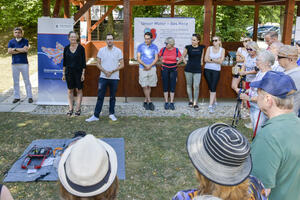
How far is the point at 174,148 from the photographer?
5387mm

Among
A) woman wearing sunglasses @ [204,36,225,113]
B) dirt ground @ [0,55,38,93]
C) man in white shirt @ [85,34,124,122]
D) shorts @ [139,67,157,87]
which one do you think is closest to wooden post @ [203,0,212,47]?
woman wearing sunglasses @ [204,36,225,113]

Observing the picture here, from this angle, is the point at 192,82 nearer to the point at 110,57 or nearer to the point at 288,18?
the point at 110,57

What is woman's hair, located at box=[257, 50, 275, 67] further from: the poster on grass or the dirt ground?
the dirt ground

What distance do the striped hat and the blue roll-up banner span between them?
647 cm

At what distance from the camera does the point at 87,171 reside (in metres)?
1.42

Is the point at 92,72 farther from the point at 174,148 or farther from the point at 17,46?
the point at 174,148

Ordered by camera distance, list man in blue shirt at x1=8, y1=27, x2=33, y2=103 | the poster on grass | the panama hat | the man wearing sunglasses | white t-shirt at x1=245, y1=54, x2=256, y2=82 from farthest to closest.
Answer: the poster on grass → man in blue shirt at x1=8, y1=27, x2=33, y2=103 → white t-shirt at x1=245, y1=54, x2=256, y2=82 → the man wearing sunglasses → the panama hat

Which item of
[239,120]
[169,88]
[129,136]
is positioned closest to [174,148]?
[129,136]

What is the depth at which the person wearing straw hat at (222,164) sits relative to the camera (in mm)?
1528

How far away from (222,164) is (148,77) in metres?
6.01

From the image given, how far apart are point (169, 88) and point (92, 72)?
1984 millimetres

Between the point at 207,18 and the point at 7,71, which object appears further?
the point at 7,71

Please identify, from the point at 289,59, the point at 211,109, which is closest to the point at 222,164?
the point at 289,59

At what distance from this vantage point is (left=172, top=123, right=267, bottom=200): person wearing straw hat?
5.01 feet
